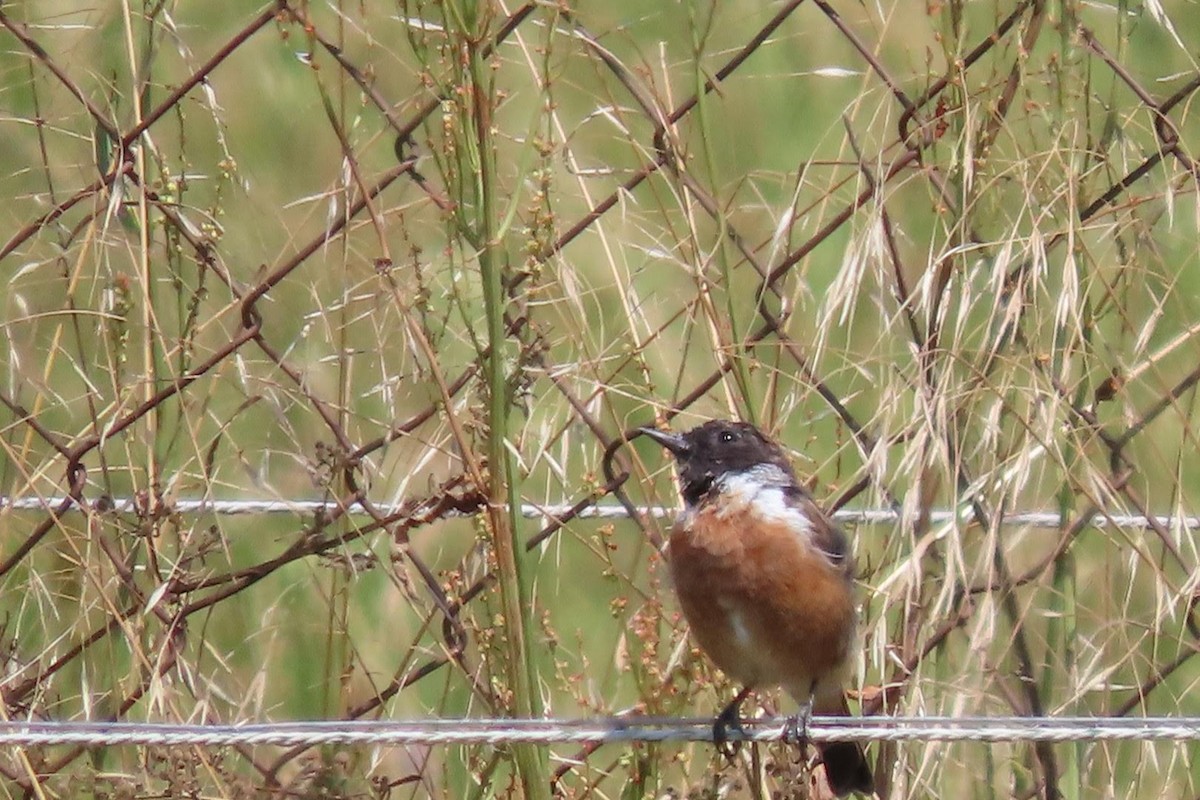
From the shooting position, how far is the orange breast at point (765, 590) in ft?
8.89

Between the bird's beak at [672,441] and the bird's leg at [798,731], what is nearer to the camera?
the bird's leg at [798,731]

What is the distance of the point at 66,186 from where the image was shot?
3857 millimetres

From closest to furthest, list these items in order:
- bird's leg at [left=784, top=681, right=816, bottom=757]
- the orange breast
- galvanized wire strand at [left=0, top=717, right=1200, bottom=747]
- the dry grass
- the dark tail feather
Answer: galvanized wire strand at [left=0, top=717, right=1200, bottom=747]
the dry grass
bird's leg at [left=784, top=681, right=816, bottom=757]
the dark tail feather
the orange breast

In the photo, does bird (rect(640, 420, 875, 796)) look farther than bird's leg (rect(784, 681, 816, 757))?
A: Yes

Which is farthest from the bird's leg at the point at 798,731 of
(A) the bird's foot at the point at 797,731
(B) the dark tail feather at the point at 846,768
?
(B) the dark tail feather at the point at 846,768

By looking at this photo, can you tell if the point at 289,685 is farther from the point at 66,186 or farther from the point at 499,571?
the point at 499,571

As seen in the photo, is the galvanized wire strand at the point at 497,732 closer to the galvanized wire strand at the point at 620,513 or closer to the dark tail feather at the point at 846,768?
the galvanized wire strand at the point at 620,513

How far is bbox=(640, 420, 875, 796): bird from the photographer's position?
2.68 metres

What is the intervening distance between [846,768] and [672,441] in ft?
1.75

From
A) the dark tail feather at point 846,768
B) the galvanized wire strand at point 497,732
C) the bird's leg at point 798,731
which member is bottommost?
the dark tail feather at point 846,768

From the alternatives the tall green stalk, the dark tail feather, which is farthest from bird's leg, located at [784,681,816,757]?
the tall green stalk

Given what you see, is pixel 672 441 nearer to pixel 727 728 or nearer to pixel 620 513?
pixel 620 513

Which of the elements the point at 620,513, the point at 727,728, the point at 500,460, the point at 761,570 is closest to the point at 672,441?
the point at 620,513

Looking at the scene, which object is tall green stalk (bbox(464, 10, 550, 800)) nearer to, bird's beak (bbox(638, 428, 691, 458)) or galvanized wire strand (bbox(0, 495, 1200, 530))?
galvanized wire strand (bbox(0, 495, 1200, 530))
